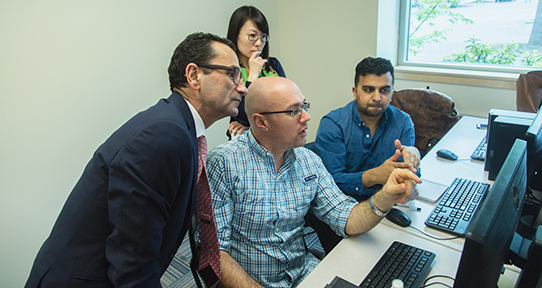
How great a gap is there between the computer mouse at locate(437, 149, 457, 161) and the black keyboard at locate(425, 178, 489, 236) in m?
0.30

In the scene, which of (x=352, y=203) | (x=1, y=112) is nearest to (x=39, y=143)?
(x=1, y=112)

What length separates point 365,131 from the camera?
193cm

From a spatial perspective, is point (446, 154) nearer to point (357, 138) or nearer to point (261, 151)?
point (357, 138)

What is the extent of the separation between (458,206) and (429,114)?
4.05 feet

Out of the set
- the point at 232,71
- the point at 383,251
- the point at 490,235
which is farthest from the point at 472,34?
the point at 490,235

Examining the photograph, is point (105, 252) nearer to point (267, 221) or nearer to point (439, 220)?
point (267, 221)

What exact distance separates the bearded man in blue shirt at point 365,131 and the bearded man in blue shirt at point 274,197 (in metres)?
0.32

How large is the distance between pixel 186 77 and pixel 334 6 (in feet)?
8.18

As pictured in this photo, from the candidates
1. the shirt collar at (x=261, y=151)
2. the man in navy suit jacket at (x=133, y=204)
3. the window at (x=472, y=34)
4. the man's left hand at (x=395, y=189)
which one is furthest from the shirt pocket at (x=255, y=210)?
the window at (x=472, y=34)

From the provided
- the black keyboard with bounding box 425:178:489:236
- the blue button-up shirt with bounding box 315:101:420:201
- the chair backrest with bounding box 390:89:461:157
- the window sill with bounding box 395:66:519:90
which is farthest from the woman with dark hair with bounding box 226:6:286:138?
the window sill with bounding box 395:66:519:90

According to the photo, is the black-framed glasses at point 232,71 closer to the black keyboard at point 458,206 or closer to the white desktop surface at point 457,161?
the black keyboard at point 458,206

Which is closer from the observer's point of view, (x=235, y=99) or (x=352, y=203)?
(x=235, y=99)

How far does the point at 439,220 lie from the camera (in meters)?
1.43

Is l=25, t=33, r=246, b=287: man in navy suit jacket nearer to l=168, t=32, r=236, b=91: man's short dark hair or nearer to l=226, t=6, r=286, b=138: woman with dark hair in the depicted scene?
l=168, t=32, r=236, b=91: man's short dark hair
